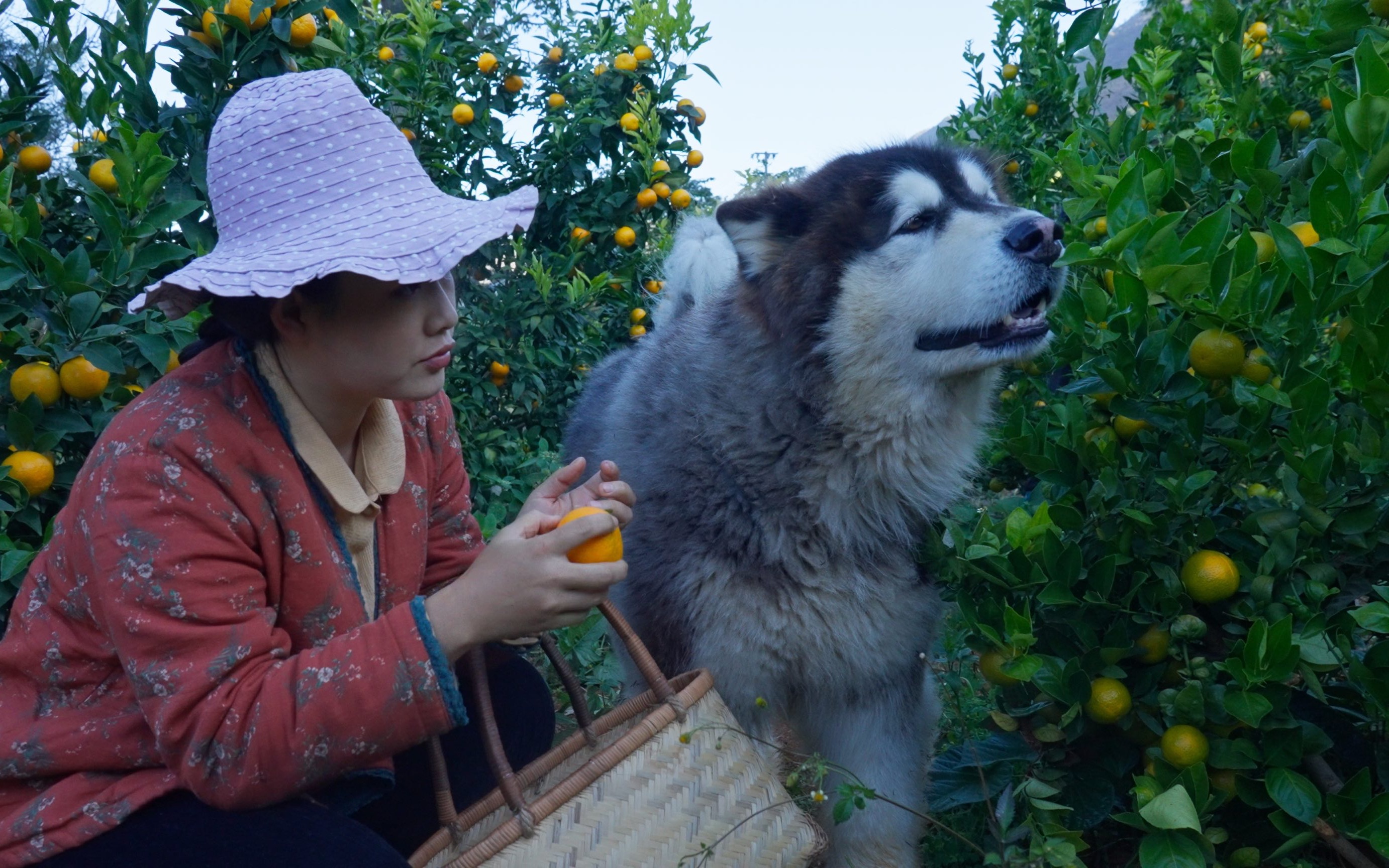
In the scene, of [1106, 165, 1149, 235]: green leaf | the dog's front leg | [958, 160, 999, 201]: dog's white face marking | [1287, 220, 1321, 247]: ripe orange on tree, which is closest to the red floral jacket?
the dog's front leg

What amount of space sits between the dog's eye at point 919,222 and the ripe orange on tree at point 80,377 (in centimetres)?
174

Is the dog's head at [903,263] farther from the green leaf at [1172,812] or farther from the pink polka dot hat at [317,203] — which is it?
the green leaf at [1172,812]

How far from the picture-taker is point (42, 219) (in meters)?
2.39

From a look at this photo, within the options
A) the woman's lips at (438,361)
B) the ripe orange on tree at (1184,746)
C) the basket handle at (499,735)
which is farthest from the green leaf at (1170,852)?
the woman's lips at (438,361)

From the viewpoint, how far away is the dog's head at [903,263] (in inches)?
87.0

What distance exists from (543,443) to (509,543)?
2479 millimetres

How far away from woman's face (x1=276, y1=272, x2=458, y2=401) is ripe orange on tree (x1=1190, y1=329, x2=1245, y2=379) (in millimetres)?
1117

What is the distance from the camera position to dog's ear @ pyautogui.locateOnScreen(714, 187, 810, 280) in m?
2.54

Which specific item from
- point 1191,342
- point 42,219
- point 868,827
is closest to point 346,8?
point 42,219

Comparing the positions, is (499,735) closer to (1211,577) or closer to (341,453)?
(341,453)

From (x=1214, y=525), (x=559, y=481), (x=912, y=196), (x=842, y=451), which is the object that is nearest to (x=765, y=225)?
(x=912, y=196)

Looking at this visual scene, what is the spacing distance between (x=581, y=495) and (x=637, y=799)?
0.53 m

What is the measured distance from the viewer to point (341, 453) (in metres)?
1.82

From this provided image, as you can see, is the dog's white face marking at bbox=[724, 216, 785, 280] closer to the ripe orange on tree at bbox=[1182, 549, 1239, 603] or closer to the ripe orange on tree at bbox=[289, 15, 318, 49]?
the ripe orange on tree at bbox=[289, 15, 318, 49]
